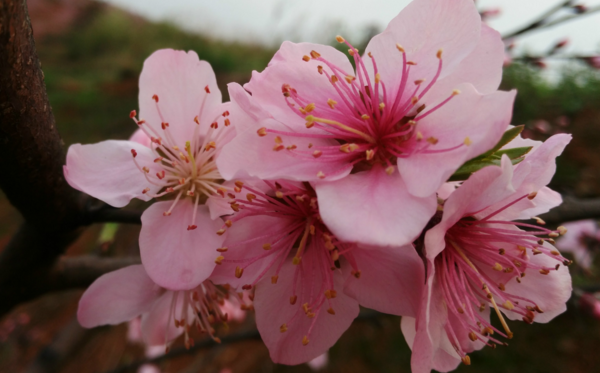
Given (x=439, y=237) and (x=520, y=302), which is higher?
(x=439, y=237)

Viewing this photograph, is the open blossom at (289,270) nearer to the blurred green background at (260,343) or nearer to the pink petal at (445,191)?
the pink petal at (445,191)

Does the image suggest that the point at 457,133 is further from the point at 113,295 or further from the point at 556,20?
the point at 556,20

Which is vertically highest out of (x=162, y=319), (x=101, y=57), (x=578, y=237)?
(x=162, y=319)

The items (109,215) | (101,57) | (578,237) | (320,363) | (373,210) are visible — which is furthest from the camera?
(101,57)

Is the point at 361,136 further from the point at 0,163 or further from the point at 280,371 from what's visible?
the point at 280,371

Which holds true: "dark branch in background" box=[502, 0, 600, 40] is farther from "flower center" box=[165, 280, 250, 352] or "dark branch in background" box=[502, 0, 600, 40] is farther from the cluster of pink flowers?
"flower center" box=[165, 280, 250, 352]

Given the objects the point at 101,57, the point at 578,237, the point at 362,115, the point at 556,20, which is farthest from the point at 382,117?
the point at 101,57

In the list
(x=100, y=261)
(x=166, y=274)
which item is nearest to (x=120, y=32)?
(x=100, y=261)
